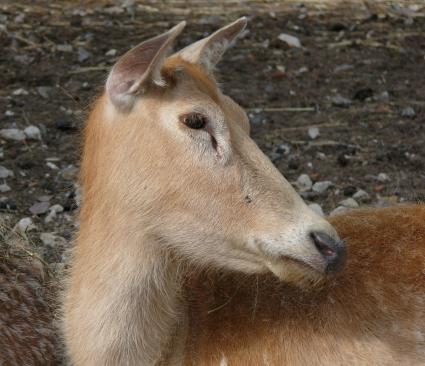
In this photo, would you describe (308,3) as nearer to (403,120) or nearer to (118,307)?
(403,120)

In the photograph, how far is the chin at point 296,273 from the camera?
17.5 ft

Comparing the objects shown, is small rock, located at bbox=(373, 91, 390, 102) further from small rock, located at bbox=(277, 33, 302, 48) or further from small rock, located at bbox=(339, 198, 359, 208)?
small rock, located at bbox=(339, 198, 359, 208)

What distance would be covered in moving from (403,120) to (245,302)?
5436 millimetres

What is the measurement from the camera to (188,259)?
5742 millimetres

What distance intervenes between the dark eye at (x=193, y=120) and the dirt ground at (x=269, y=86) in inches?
105

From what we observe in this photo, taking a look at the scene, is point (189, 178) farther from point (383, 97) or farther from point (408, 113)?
point (383, 97)

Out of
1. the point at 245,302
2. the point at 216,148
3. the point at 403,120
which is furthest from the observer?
the point at 403,120

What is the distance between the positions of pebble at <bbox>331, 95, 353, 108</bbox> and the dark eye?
Answer: 580cm

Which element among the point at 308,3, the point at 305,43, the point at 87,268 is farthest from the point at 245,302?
the point at 308,3

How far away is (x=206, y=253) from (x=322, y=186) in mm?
3750

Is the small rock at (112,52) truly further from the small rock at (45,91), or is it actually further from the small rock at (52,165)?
the small rock at (52,165)

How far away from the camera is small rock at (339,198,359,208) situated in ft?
29.0

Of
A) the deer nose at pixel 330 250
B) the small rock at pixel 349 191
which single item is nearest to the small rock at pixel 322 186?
the small rock at pixel 349 191

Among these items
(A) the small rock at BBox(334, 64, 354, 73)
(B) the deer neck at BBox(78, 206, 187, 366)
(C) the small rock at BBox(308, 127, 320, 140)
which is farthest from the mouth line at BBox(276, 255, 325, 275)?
(A) the small rock at BBox(334, 64, 354, 73)
